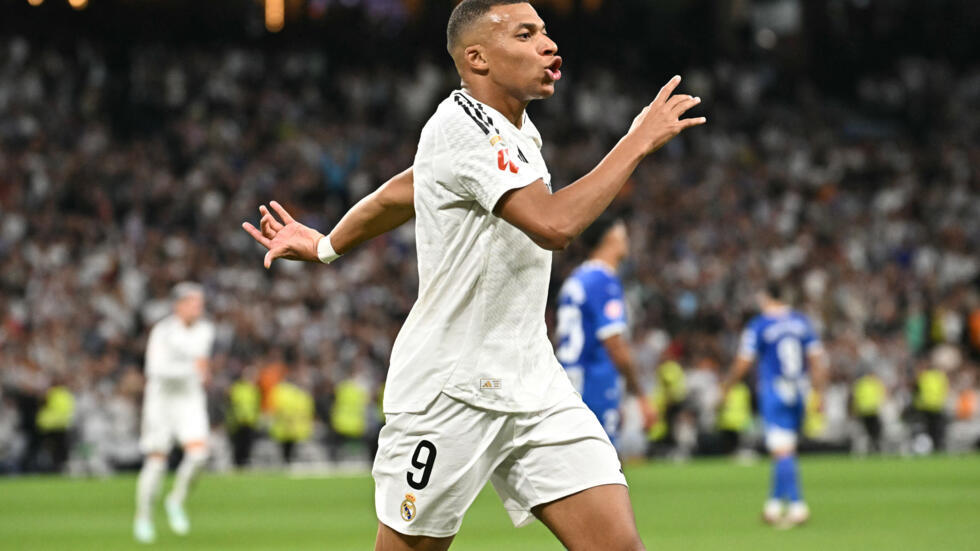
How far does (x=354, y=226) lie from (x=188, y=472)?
9.41 metres

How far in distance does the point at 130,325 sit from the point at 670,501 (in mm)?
11166

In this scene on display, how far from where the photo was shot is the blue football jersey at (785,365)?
43.0ft

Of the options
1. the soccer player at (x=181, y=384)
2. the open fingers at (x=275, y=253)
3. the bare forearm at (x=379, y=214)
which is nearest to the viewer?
the bare forearm at (x=379, y=214)

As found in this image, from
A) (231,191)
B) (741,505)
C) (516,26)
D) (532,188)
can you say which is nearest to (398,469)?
(532,188)

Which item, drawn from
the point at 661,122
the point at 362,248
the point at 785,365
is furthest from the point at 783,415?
the point at 362,248

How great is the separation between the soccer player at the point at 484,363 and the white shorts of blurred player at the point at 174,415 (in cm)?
993

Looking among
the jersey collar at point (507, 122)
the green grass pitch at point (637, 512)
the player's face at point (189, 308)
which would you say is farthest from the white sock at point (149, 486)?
the jersey collar at point (507, 122)

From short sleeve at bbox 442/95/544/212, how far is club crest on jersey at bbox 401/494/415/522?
979mm

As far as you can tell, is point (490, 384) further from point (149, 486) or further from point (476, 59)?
point (149, 486)

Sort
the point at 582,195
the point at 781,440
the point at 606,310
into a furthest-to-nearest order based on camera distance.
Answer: the point at 781,440
the point at 606,310
the point at 582,195

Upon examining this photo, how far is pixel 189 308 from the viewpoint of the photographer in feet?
46.5

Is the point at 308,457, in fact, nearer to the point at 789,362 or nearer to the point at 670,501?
the point at 670,501

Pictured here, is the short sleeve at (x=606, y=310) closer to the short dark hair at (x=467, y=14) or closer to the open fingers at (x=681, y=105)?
the short dark hair at (x=467, y=14)

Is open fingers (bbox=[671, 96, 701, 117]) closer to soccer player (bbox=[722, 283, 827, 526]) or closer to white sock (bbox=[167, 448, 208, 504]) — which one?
soccer player (bbox=[722, 283, 827, 526])
